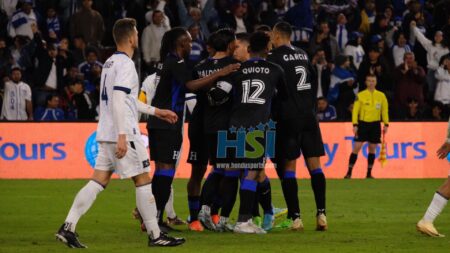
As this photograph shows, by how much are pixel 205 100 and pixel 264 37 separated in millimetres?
1051

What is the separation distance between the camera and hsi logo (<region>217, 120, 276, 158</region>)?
12938 millimetres

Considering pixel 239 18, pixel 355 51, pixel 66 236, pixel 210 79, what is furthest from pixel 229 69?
pixel 355 51

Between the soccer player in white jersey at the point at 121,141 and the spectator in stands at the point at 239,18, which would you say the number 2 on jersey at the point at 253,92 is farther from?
the spectator in stands at the point at 239,18

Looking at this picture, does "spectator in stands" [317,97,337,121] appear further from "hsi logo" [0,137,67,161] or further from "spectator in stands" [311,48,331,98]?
"hsi logo" [0,137,67,161]

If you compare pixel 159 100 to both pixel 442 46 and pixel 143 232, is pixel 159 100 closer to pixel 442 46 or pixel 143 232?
pixel 143 232

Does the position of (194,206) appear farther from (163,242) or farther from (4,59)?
(4,59)

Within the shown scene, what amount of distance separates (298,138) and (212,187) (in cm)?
124

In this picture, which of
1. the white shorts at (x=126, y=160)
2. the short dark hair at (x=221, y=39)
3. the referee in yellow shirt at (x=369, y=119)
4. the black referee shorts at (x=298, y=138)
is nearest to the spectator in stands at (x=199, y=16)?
the referee in yellow shirt at (x=369, y=119)

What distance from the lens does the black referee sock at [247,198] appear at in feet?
42.5

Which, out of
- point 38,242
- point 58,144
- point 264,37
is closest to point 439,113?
point 58,144

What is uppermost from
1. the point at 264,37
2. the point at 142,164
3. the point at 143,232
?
the point at 264,37

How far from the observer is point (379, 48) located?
2809cm

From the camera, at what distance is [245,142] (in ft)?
42.3

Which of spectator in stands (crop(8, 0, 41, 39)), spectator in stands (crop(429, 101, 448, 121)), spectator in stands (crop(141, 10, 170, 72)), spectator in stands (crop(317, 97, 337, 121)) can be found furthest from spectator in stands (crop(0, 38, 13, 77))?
spectator in stands (crop(429, 101, 448, 121))
